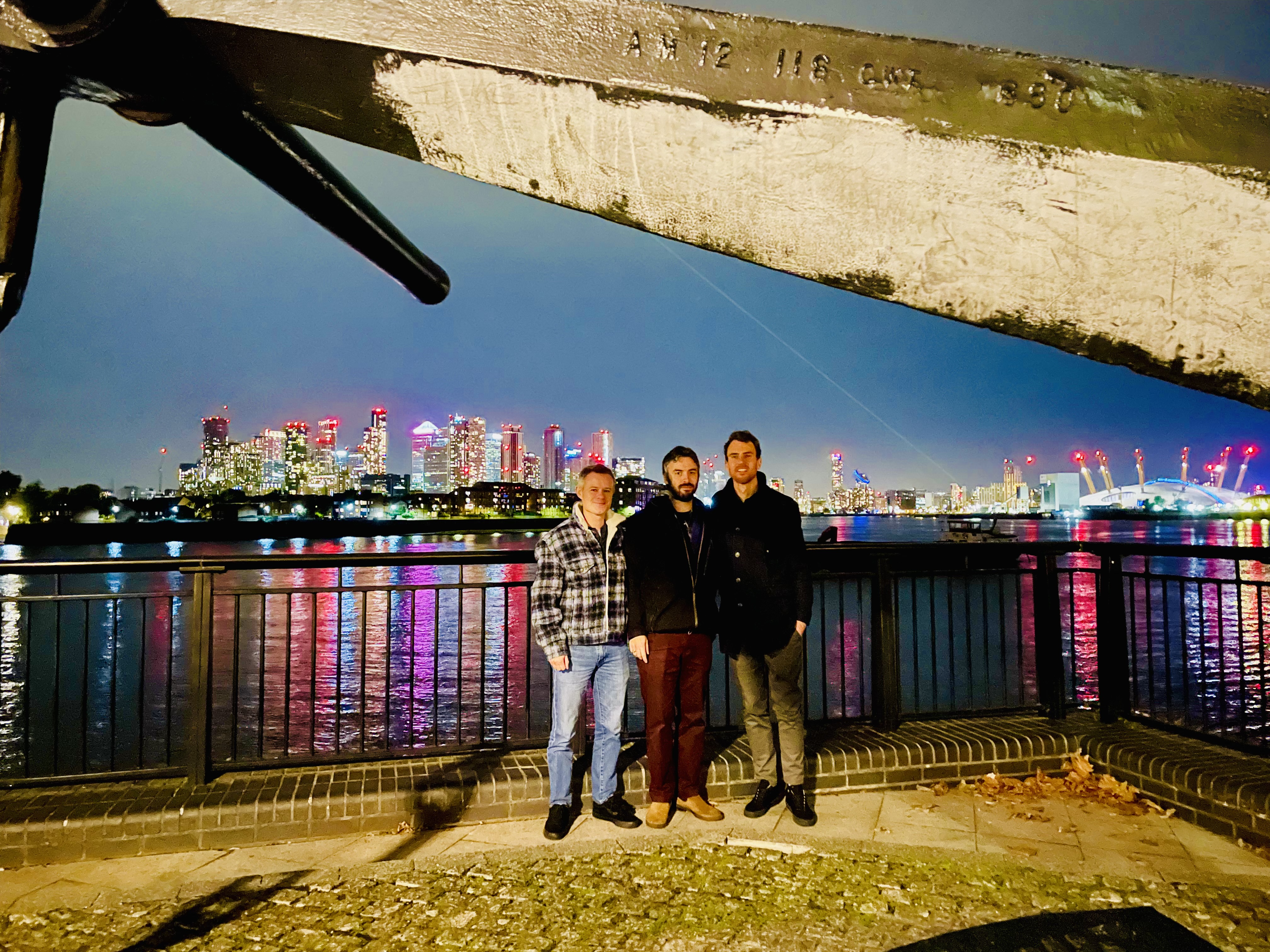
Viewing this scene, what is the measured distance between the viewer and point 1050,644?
213 inches

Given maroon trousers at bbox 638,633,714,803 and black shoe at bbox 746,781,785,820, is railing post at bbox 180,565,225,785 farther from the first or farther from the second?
black shoe at bbox 746,781,785,820

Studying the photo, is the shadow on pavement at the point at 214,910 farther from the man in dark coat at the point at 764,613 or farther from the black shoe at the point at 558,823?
the man in dark coat at the point at 764,613

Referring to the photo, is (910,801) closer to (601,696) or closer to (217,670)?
(601,696)

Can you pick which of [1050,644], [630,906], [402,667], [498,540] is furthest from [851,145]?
[498,540]

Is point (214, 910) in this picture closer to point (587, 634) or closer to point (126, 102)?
point (587, 634)

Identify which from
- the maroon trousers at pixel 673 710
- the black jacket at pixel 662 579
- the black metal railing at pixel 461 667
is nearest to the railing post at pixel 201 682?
the black metal railing at pixel 461 667

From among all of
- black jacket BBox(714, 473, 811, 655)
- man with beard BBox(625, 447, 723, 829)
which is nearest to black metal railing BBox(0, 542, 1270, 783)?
black jacket BBox(714, 473, 811, 655)

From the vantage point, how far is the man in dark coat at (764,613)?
4242 mm

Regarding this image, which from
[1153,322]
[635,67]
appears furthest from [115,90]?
[1153,322]

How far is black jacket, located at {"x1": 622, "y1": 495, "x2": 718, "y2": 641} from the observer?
163 inches

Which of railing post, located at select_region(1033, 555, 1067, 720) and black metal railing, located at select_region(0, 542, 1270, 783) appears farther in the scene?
railing post, located at select_region(1033, 555, 1067, 720)

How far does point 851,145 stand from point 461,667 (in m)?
6.88

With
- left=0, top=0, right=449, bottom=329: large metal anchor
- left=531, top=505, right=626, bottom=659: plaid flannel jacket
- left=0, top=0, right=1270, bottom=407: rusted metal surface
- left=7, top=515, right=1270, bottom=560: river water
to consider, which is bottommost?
left=7, top=515, right=1270, bottom=560: river water

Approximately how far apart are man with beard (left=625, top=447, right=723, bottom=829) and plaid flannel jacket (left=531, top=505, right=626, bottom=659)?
0.09 m
